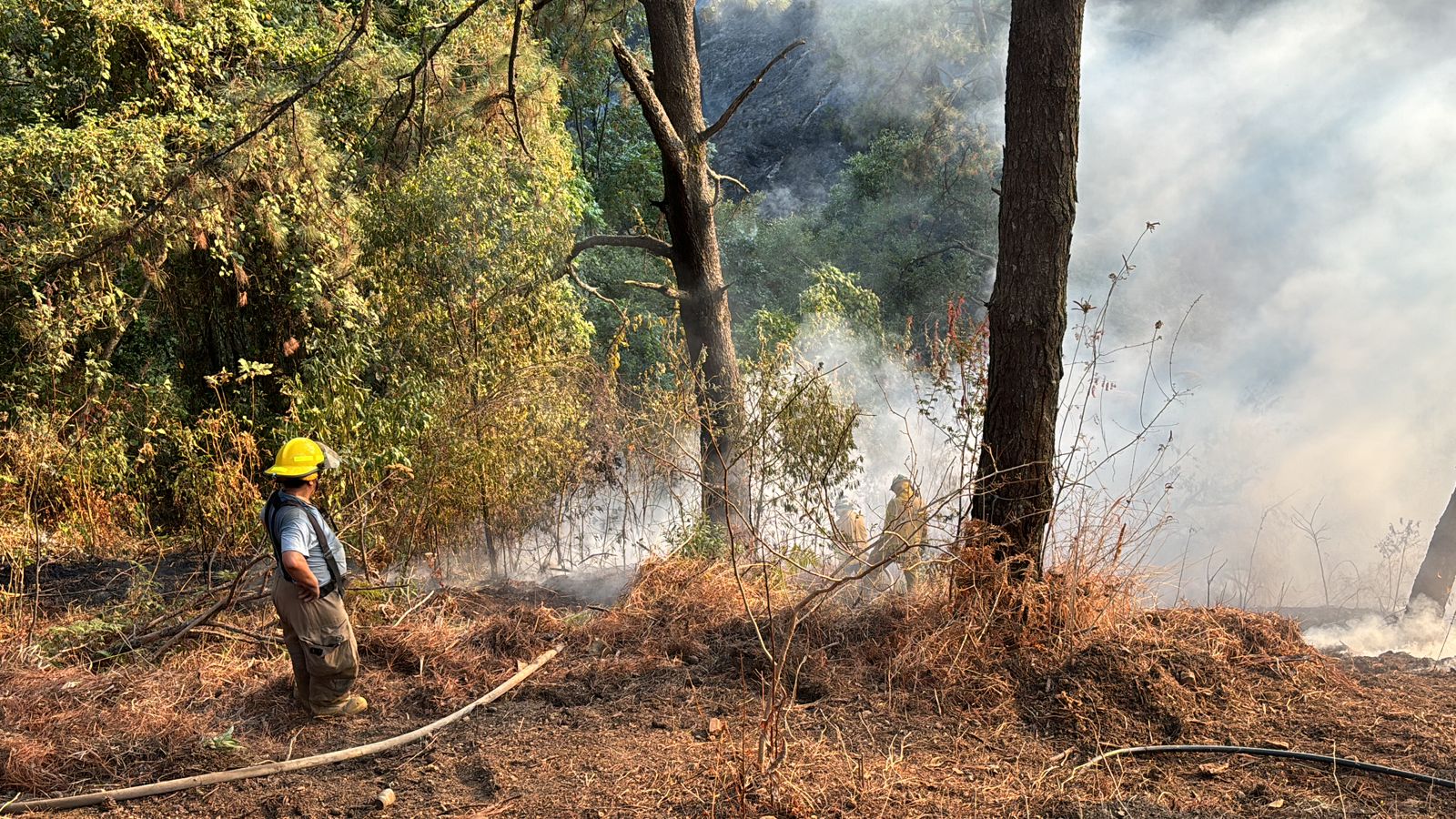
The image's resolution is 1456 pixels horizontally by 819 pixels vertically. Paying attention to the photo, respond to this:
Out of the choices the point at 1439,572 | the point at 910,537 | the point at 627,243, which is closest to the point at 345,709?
the point at 910,537

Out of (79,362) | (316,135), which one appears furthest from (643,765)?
(79,362)

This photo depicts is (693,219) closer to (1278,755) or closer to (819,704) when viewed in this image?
(819,704)

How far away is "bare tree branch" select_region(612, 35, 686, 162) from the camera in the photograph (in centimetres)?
785

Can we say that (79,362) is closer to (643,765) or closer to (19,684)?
(19,684)

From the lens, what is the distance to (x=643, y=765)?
385 centimetres

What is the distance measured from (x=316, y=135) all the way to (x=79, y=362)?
121 inches

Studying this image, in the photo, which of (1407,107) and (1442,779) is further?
(1407,107)

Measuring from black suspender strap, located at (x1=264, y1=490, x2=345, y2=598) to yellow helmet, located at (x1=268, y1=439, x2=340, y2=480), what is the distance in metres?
0.11

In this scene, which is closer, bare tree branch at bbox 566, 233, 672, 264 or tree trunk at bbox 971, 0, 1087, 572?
tree trunk at bbox 971, 0, 1087, 572

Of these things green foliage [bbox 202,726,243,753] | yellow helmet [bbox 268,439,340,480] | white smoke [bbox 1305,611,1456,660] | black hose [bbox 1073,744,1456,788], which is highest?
yellow helmet [bbox 268,439,340,480]

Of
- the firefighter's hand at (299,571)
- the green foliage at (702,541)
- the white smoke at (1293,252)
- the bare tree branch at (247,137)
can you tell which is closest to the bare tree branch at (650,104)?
the bare tree branch at (247,137)

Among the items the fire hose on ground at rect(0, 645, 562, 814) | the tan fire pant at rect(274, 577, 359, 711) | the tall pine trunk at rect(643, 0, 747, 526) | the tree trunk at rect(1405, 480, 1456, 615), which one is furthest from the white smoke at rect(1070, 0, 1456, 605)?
the tan fire pant at rect(274, 577, 359, 711)

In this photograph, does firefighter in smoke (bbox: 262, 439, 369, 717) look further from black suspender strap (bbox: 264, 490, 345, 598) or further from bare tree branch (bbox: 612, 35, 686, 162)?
bare tree branch (bbox: 612, 35, 686, 162)

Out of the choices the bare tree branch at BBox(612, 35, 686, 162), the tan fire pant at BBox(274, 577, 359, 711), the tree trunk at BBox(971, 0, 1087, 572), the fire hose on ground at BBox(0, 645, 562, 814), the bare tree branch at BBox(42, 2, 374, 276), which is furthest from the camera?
the bare tree branch at BBox(612, 35, 686, 162)
